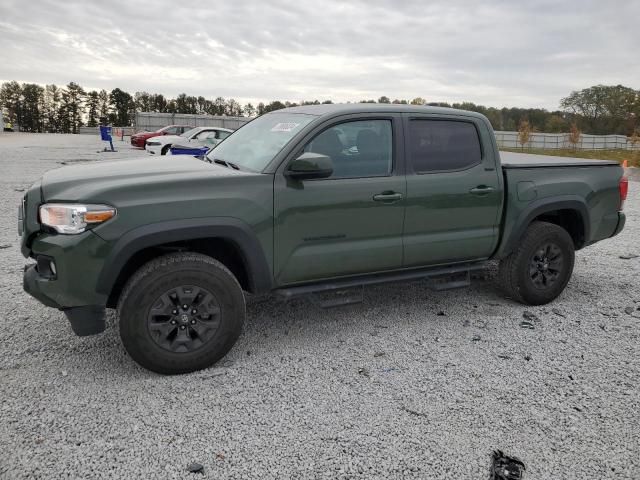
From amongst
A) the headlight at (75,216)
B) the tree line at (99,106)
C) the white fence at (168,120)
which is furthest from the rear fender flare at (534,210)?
the tree line at (99,106)

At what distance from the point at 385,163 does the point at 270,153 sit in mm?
913

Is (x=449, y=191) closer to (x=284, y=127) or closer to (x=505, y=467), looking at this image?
(x=284, y=127)

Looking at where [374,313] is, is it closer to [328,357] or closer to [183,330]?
[328,357]

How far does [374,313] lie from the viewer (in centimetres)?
459

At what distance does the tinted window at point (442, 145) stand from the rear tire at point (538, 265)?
959mm

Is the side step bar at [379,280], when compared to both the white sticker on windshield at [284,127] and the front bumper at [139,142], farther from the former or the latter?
the front bumper at [139,142]

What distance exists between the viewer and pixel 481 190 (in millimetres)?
4305

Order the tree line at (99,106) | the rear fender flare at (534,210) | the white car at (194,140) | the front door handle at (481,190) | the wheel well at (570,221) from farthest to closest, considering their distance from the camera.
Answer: the tree line at (99,106)
the white car at (194,140)
the wheel well at (570,221)
the rear fender flare at (534,210)
the front door handle at (481,190)

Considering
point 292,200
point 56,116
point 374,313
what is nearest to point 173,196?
point 292,200

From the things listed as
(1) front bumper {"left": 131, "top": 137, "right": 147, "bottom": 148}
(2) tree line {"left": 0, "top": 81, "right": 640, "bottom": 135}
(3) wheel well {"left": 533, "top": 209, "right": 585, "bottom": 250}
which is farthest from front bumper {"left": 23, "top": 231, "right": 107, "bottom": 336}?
(2) tree line {"left": 0, "top": 81, "right": 640, "bottom": 135}

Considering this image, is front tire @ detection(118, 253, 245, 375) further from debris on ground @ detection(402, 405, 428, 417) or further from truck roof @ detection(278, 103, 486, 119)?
truck roof @ detection(278, 103, 486, 119)

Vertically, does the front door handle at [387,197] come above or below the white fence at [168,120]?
below

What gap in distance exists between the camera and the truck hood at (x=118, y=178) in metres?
3.13

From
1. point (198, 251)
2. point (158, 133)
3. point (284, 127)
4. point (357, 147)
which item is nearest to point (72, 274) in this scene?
point (198, 251)
